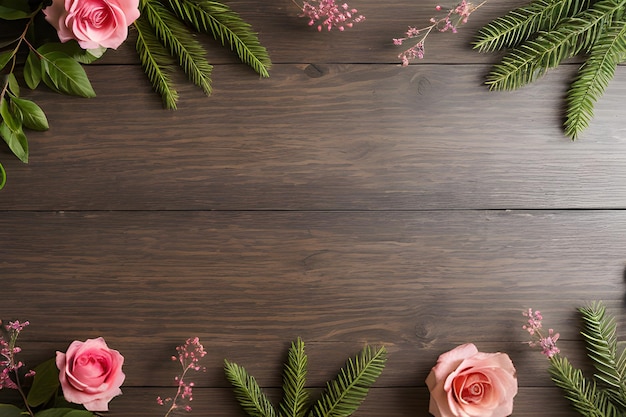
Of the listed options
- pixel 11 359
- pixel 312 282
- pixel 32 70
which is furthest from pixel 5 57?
pixel 312 282

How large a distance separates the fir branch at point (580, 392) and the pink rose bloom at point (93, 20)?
0.87 m

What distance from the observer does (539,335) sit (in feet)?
3.10

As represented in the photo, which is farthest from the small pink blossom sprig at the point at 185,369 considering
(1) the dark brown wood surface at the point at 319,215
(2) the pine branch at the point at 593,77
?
(2) the pine branch at the point at 593,77

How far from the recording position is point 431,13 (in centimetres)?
94

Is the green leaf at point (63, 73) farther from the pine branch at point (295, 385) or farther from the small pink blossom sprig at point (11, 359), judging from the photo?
the pine branch at point (295, 385)

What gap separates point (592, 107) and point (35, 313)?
1.00m

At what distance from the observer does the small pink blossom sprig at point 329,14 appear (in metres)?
0.91

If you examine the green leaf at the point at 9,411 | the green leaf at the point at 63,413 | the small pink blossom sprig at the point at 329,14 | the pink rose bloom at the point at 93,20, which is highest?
the small pink blossom sprig at the point at 329,14

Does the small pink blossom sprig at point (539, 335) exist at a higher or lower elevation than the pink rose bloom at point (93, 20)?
lower

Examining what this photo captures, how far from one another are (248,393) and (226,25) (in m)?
0.61

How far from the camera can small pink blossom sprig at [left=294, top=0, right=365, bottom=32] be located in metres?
0.91

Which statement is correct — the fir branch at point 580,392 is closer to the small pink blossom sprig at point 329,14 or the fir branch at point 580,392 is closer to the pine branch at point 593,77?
the pine branch at point 593,77

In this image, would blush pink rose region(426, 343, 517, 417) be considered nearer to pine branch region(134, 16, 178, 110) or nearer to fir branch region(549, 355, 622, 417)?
fir branch region(549, 355, 622, 417)

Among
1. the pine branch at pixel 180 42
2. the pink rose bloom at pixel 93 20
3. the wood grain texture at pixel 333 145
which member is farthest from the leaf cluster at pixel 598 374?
the pink rose bloom at pixel 93 20
